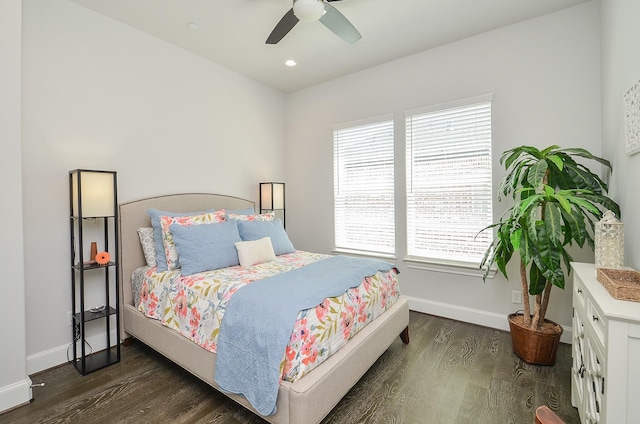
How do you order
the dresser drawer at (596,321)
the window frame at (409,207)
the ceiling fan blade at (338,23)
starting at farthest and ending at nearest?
1. the window frame at (409,207)
2. the ceiling fan blade at (338,23)
3. the dresser drawer at (596,321)

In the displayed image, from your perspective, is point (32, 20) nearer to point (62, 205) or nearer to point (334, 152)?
point (62, 205)

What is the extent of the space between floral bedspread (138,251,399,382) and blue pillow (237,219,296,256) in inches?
15.2

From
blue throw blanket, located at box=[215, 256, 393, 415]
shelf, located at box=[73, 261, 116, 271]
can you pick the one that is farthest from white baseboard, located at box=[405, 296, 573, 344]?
shelf, located at box=[73, 261, 116, 271]

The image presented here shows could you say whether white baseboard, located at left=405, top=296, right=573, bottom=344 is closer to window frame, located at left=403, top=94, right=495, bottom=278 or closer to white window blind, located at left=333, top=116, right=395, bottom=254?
window frame, located at left=403, top=94, right=495, bottom=278

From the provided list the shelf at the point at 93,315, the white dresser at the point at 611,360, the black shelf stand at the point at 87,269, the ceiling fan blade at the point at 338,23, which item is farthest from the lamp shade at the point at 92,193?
the white dresser at the point at 611,360

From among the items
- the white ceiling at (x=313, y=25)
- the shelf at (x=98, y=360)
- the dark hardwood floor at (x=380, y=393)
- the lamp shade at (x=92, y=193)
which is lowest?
the dark hardwood floor at (x=380, y=393)

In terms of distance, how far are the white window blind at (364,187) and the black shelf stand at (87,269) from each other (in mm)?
2612

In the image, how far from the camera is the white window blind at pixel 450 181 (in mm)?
3086

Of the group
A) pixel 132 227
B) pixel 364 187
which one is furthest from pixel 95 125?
pixel 364 187

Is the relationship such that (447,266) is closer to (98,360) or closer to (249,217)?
(249,217)

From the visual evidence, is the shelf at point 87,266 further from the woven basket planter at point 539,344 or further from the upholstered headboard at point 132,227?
the woven basket planter at point 539,344

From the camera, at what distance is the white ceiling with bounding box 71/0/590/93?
2.54 m

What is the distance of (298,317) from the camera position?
1.65 metres

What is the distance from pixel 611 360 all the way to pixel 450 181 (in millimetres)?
2345
